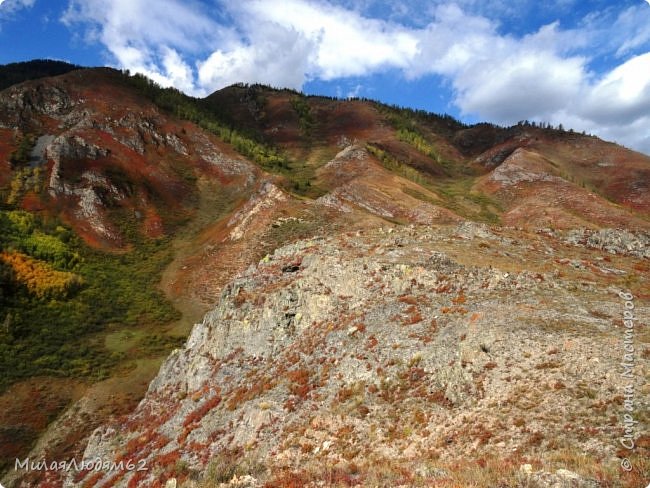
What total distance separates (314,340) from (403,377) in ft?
24.7

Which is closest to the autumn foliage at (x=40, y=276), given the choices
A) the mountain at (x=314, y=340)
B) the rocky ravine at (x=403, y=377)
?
the mountain at (x=314, y=340)

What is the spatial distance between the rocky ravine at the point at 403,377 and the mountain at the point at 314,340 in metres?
0.11

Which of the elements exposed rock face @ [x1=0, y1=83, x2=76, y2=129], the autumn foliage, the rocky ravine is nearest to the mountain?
the rocky ravine

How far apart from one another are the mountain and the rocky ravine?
0.35 feet

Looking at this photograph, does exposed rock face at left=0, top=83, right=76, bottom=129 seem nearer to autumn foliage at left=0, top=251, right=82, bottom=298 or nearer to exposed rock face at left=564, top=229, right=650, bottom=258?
autumn foliage at left=0, top=251, right=82, bottom=298

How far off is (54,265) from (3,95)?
75.3m

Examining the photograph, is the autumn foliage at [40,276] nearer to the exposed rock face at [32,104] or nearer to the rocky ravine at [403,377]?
the rocky ravine at [403,377]

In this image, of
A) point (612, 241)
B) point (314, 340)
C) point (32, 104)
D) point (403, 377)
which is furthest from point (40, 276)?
point (32, 104)

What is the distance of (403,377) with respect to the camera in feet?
61.9

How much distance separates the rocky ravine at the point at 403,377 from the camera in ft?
42.7

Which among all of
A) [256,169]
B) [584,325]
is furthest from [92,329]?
[256,169]

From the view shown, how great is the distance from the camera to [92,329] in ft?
155

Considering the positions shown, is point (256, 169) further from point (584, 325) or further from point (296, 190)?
point (584, 325)

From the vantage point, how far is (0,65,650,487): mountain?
46.4ft
